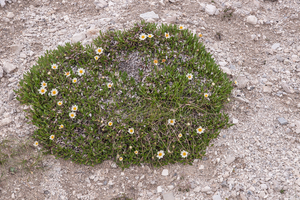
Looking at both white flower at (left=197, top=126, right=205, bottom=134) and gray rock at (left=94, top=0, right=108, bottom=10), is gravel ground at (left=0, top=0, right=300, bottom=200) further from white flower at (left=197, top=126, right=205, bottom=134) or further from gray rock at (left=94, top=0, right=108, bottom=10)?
white flower at (left=197, top=126, right=205, bottom=134)

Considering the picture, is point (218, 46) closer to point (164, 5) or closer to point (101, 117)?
point (164, 5)

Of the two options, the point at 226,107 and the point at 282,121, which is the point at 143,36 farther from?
the point at 282,121

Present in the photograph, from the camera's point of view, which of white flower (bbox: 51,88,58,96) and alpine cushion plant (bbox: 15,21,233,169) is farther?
white flower (bbox: 51,88,58,96)

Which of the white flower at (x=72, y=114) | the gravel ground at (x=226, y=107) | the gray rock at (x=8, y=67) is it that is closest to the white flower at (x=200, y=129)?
the gravel ground at (x=226, y=107)

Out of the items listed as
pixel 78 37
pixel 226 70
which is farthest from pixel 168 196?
pixel 78 37

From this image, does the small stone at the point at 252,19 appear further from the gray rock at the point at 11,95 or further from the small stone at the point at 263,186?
the gray rock at the point at 11,95

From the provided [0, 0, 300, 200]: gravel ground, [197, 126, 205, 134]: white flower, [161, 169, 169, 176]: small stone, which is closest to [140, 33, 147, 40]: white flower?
[0, 0, 300, 200]: gravel ground
